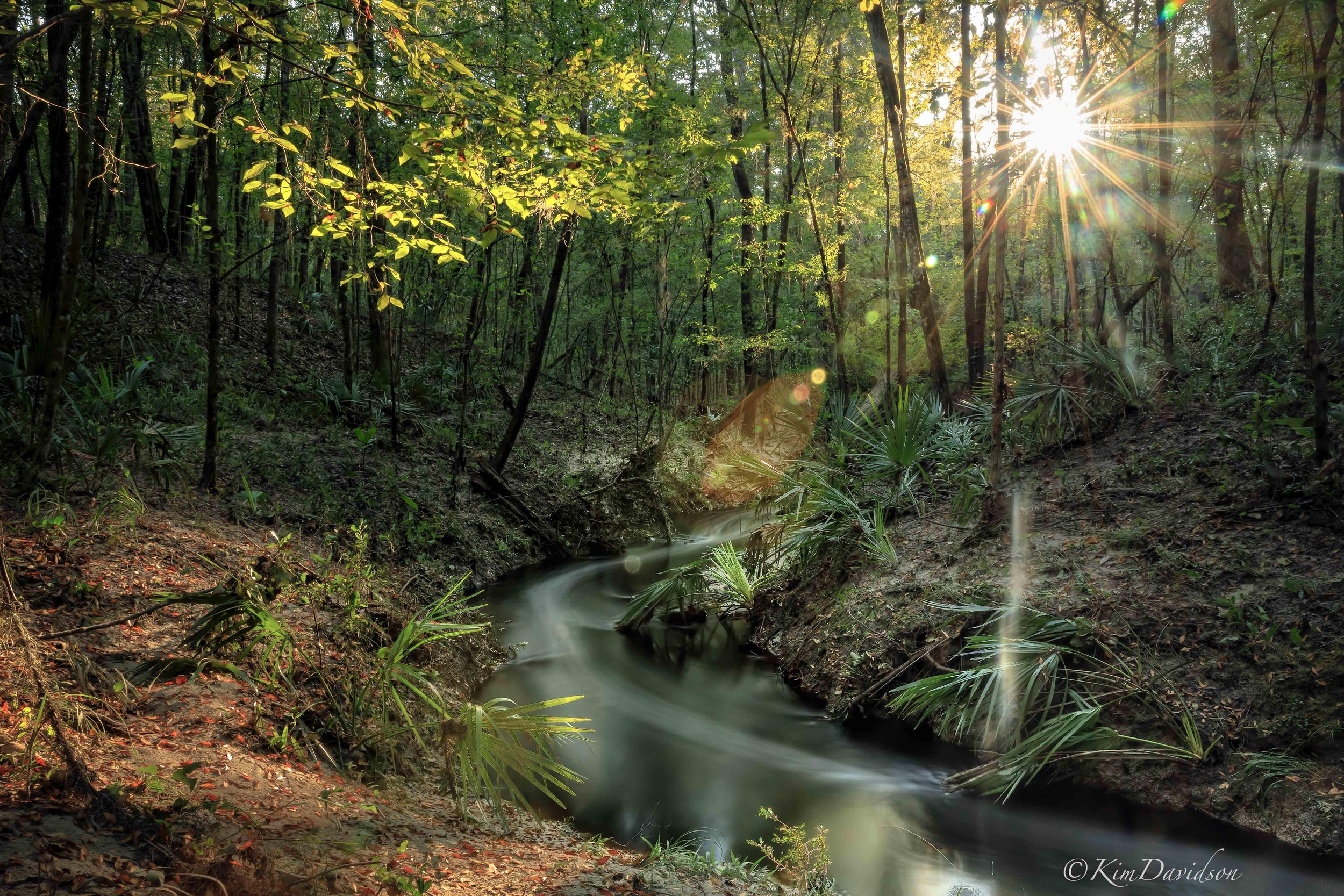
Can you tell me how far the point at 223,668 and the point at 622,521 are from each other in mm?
9181

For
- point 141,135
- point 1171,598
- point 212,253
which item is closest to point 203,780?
point 212,253

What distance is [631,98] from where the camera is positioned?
764 centimetres

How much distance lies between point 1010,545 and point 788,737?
3.17 m

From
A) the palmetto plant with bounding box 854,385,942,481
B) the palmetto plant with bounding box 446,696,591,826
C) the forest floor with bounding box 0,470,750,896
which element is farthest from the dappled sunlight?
the palmetto plant with bounding box 446,696,591,826

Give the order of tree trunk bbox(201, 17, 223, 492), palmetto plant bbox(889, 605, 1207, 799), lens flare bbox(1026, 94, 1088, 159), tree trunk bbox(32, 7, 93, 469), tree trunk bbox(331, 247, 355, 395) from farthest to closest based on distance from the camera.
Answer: tree trunk bbox(331, 247, 355, 395) → lens flare bbox(1026, 94, 1088, 159) → tree trunk bbox(201, 17, 223, 492) → palmetto plant bbox(889, 605, 1207, 799) → tree trunk bbox(32, 7, 93, 469)

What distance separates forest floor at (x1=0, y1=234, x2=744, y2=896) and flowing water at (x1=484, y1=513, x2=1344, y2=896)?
1089 millimetres

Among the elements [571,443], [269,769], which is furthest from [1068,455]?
[571,443]

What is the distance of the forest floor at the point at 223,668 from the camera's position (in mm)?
2771

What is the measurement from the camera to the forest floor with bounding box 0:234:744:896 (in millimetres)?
2771

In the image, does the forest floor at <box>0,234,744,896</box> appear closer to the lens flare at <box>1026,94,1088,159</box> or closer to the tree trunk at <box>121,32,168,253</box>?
the tree trunk at <box>121,32,168,253</box>

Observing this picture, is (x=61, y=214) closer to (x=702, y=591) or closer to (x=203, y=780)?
(x=203, y=780)

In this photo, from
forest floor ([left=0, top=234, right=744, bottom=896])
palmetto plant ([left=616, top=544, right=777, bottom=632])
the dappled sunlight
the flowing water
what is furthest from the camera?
the dappled sunlight

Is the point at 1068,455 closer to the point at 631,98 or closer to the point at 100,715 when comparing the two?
the point at 631,98

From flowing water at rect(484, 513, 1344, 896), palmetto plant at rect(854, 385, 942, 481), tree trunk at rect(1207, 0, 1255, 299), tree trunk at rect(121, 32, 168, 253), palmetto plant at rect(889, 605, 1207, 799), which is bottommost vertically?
flowing water at rect(484, 513, 1344, 896)
